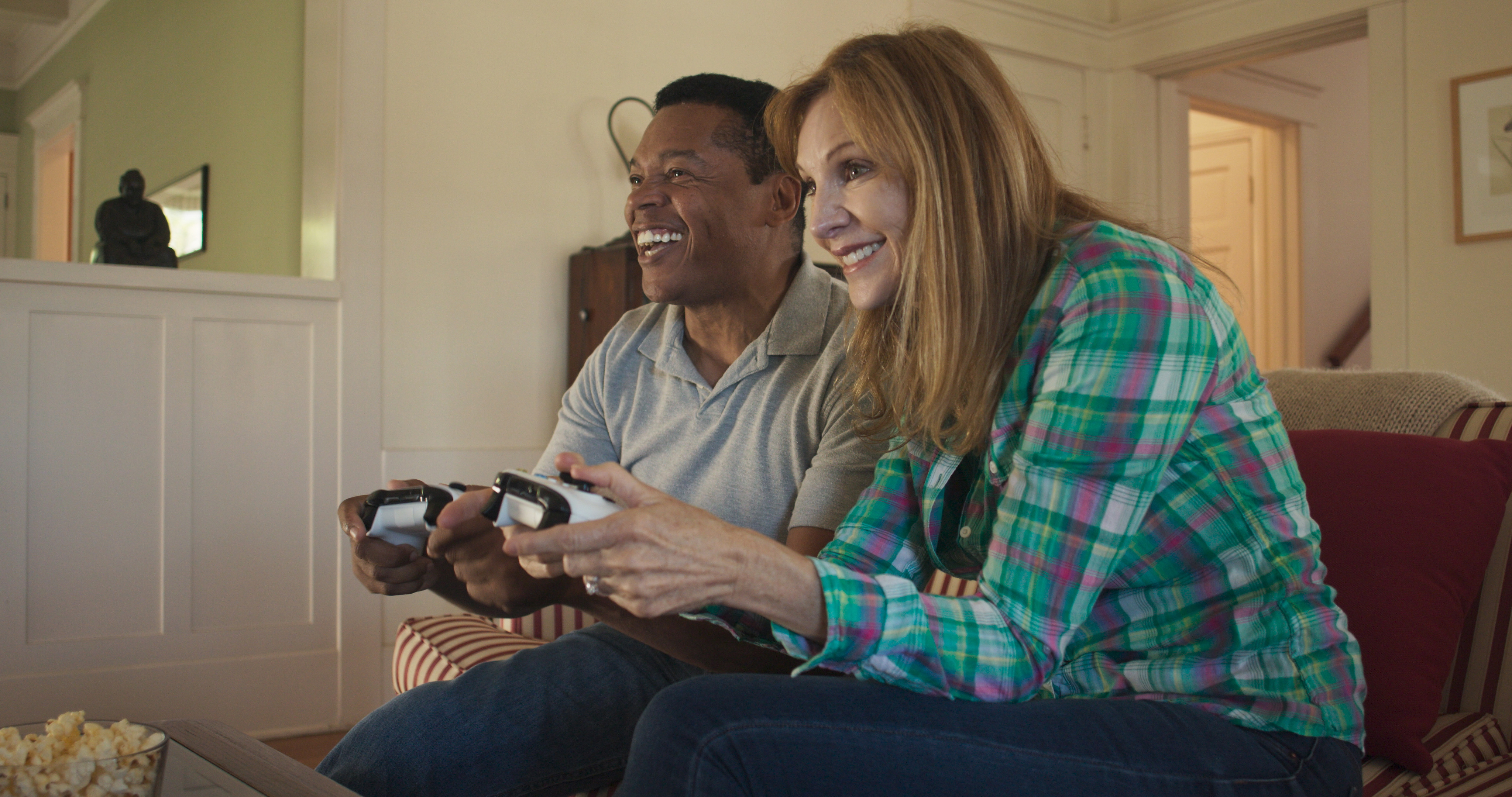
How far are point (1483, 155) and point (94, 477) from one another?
3799mm

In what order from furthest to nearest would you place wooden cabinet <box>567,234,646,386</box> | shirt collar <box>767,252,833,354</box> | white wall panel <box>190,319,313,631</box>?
wooden cabinet <box>567,234,646,386</box> < white wall panel <box>190,319,313,631</box> < shirt collar <box>767,252,833,354</box>

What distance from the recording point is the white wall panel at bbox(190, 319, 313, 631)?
8.36ft

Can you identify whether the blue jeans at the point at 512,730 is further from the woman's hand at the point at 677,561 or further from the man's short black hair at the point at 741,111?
the man's short black hair at the point at 741,111

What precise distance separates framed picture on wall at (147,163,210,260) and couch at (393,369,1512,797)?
2.63m

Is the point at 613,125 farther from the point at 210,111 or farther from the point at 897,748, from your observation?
the point at 897,748

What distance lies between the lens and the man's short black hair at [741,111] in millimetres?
1480

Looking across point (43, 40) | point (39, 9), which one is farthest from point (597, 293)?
point (43, 40)

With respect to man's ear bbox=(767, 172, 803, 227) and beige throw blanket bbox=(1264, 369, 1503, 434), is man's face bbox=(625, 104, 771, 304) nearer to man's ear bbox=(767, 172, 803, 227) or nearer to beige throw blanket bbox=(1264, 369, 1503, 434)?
man's ear bbox=(767, 172, 803, 227)

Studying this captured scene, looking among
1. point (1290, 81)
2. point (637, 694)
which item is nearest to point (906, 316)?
point (637, 694)

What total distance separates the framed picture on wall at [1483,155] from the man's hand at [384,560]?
327cm

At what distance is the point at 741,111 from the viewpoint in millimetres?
1491

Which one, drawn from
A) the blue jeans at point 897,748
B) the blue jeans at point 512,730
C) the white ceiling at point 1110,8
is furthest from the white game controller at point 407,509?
the white ceiling at point 1110,8

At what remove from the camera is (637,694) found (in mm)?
1262

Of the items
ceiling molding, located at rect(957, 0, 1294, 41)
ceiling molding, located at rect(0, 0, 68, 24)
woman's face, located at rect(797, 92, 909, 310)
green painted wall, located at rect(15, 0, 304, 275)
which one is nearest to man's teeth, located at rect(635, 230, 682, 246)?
woman's face, located at rect(797, 92, 909, 310)
